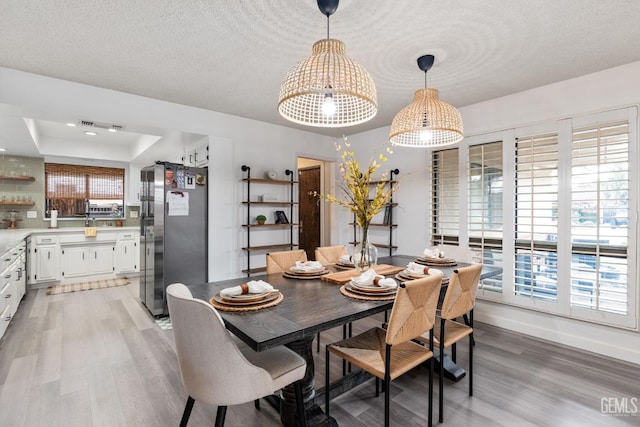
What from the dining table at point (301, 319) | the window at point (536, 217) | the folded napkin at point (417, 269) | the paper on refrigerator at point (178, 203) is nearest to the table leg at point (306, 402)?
the dining table at point (301, 319)

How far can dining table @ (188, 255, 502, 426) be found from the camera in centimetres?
133

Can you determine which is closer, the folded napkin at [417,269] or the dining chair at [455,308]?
the dining chair at [455,308]

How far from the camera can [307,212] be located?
614 centimetres

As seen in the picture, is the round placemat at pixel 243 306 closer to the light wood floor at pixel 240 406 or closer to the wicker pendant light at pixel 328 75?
the light wood floor at pixel 240 406

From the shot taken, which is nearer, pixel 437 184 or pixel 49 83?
pixel 49 83

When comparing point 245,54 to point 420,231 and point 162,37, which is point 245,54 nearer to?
point 162,37

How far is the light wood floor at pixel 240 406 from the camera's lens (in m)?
1.92

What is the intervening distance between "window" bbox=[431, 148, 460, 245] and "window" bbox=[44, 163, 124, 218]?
20.1 ft

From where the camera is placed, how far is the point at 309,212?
6.11 metres

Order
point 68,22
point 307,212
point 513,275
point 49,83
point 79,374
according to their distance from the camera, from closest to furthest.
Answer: point 68,22
point 79,374
point 49,83
point 513,275
point 307,212

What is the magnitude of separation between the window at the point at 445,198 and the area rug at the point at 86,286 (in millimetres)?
5154

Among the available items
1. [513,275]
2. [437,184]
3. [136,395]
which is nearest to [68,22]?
[136,395]

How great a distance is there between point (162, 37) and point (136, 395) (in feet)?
8.30
